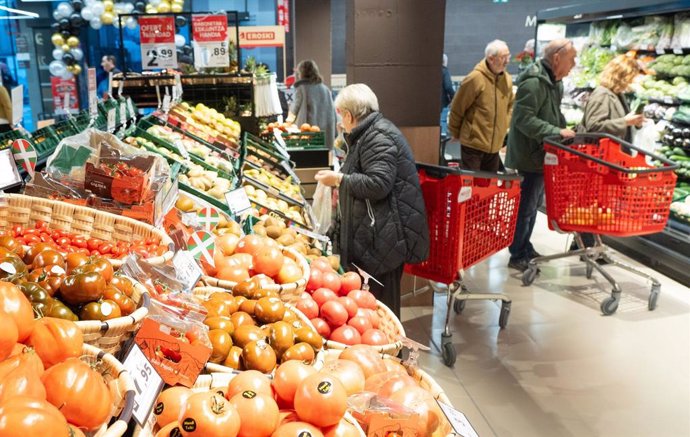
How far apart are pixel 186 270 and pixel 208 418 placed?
0.80 metres

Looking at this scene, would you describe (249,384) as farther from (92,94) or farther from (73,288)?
(92,94)

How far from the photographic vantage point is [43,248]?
1924 mm

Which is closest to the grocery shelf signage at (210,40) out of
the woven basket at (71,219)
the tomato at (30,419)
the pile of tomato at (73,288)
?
the woven basket at (71,219)

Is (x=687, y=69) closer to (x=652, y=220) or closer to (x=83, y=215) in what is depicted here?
(x=652, y=220)

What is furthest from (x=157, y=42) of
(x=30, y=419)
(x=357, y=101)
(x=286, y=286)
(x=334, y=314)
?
(x=30, y=419)

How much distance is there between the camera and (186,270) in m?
2.01

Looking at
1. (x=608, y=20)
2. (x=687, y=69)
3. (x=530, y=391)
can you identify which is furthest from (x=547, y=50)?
(x=530, y=391)

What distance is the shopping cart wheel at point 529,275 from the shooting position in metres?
5.10

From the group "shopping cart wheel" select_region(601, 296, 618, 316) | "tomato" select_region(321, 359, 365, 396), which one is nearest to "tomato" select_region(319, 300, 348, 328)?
"tomato" select_region(321, 359, 365, 396)

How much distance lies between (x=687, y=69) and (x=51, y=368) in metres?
6.00

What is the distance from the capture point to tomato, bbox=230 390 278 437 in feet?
4.56

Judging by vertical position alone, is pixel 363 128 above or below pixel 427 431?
above

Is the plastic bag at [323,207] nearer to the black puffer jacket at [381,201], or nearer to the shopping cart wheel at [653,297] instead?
the black puffer jacket at [381,201]

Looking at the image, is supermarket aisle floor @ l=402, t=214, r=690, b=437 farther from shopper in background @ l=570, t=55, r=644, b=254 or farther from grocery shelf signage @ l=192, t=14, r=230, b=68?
grocery shelf signage @ l=192, t=14, r=230, b=68
